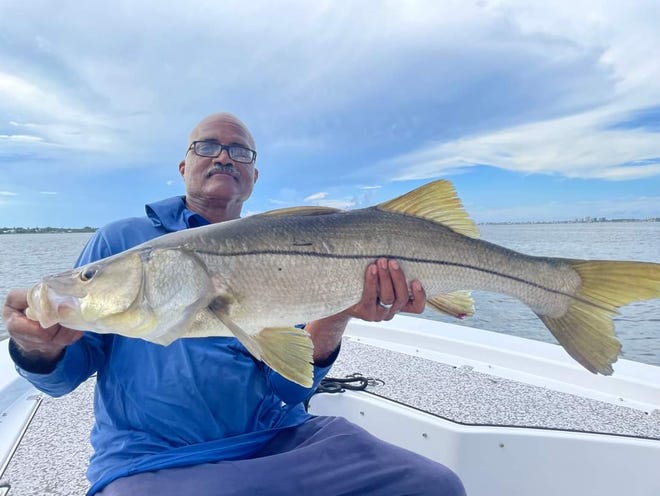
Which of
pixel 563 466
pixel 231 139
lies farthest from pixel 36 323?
pixel 563 466

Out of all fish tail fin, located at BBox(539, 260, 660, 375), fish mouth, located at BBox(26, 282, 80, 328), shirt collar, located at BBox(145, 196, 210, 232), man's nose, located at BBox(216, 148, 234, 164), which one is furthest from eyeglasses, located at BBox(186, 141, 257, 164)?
fish tail fin, located at BBox(539, 260, 660, 375)

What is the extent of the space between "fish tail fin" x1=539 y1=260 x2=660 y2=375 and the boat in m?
0.84

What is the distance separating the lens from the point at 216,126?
3.34 meters

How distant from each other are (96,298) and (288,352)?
2.66 feet

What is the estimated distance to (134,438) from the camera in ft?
7.09

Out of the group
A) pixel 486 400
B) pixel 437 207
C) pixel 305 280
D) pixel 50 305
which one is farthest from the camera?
pixel 486 400

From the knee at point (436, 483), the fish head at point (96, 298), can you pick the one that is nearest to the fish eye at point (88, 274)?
the fish head at point (96, 298)

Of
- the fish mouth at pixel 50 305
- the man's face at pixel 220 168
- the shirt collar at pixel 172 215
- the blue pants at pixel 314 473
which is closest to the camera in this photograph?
the fish mouth at pixel 50 305

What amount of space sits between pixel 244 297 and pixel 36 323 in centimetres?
90

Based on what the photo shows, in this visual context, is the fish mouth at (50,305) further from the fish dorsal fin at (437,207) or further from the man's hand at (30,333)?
the fish dorsal fin at (437,207)

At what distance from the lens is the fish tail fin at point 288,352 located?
6.25 feet

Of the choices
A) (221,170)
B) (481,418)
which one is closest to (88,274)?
(221,170)

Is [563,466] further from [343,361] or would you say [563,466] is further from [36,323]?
[36,323]

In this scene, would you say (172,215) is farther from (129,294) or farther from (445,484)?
(445,484)
